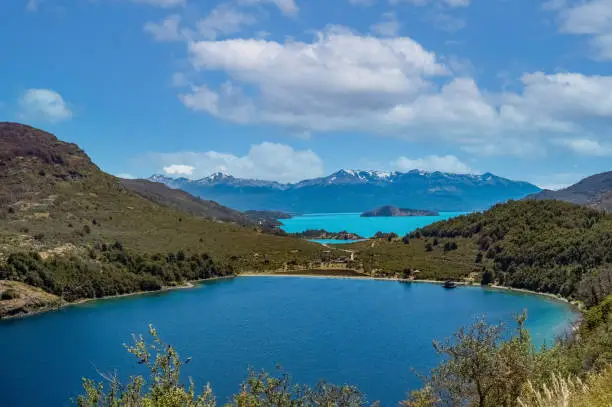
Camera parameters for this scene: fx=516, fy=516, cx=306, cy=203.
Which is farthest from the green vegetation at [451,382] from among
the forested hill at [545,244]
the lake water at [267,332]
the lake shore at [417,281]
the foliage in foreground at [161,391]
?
the lake shore at [417,281]

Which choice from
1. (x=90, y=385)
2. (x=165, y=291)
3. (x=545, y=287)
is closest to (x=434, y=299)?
(x=545, y=287)

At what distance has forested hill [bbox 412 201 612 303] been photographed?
405 feet

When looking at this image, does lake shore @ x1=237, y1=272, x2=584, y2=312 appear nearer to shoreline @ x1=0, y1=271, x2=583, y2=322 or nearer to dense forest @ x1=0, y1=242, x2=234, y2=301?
shoreline @ x1=0, y1=271, x2=583, y2=322

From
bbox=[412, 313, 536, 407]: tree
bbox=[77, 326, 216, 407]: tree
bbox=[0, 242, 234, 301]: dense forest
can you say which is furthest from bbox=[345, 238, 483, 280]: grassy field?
bbox=[77, 326, 216, 407]: tree

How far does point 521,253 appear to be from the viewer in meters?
150

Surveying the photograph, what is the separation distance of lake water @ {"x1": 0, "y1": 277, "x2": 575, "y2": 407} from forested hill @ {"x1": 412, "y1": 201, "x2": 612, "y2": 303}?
8.81 meters

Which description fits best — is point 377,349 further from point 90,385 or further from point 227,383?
point 90,385

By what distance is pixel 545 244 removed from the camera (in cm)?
14600

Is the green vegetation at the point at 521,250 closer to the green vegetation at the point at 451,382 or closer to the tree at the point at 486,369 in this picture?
the green vegetation at the point at 451,382

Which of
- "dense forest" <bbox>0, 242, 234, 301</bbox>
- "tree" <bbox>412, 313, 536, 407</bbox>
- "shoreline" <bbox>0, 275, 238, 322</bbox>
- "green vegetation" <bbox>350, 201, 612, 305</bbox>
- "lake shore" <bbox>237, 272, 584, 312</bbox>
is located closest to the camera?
"tree" <bbox>412, 313, 536, 407</bbox>

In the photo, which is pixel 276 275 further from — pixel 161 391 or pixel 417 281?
pixel 161 391

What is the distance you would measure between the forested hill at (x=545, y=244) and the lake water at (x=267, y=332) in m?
8.81

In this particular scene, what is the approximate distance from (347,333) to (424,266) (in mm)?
75968

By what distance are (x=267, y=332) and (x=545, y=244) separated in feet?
294
